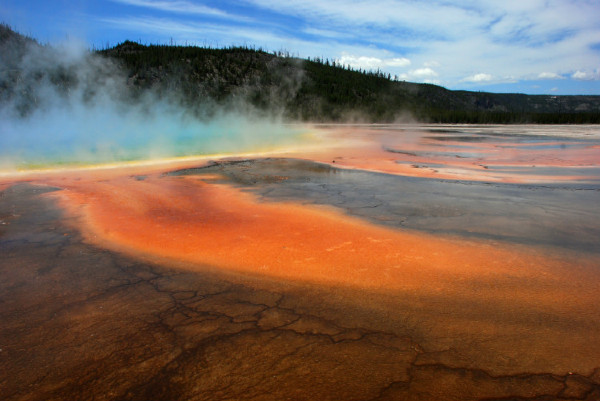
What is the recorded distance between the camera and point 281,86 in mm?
85938

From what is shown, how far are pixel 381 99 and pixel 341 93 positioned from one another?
37.9 ft

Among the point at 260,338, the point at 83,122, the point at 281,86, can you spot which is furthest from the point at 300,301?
the point at 281,86

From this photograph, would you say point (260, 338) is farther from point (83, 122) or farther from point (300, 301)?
point (83, 122)

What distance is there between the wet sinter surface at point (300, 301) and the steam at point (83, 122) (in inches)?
336

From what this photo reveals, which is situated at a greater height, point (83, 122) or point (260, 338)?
point (83, 122)

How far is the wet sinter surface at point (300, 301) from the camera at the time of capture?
2137mm

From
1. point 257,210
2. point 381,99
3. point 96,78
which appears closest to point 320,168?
point 257,210

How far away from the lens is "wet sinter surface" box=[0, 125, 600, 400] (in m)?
2.14

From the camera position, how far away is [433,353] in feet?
7.75

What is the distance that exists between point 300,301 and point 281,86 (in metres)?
87.1

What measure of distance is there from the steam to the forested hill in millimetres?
2695

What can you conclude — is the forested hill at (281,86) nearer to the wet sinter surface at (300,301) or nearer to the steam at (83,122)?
the steam at (83,122)

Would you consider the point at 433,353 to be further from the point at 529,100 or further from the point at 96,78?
the point at 529,100

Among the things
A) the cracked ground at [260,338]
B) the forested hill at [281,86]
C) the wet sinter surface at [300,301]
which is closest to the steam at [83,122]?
the forested hill at [281,86]
